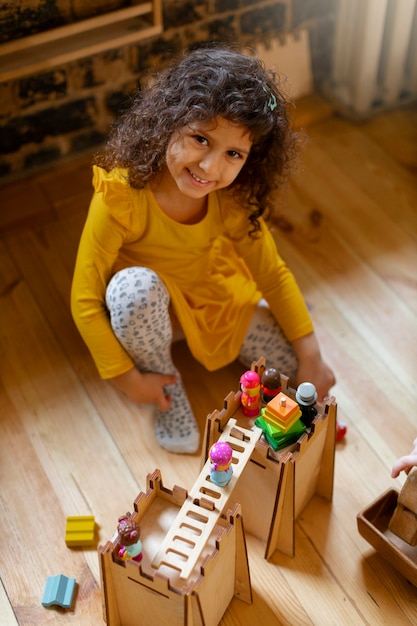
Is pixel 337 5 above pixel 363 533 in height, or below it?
above

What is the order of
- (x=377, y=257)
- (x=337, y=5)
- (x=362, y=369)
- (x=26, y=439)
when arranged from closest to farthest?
(x=26, y=439) → (x=362, y=369) → (x=377, y=257) → (x=337, y=5)

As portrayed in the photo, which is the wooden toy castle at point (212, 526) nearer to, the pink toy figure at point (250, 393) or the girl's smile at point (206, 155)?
the pink toy figure at point (250, 393)

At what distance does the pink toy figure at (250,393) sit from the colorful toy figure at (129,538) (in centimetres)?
26

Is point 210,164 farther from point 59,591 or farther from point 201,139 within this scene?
point 59,591

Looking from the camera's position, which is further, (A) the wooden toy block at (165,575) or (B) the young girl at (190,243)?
(B) the young girl at (190,243)

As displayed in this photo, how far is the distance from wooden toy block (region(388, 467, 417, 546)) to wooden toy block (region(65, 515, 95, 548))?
498 millimetres

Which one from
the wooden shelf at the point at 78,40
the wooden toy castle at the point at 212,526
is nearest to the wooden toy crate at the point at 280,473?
the wooden toy castle at the point at 212,526

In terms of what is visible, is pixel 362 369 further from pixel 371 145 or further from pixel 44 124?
pixel 44 124

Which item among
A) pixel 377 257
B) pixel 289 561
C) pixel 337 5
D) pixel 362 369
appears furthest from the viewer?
pixel 337 5

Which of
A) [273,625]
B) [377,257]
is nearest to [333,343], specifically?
[377,257]

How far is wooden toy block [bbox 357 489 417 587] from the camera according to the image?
4.02 ft

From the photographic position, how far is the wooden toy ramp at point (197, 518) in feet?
3.40

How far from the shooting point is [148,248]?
1391 mm

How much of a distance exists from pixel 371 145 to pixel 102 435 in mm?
1042
